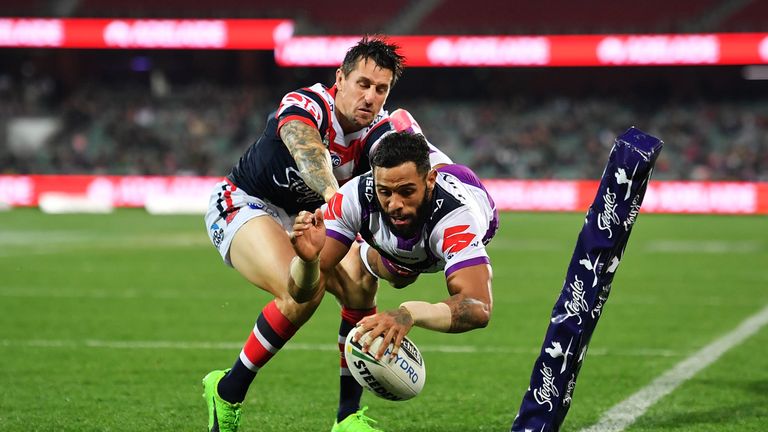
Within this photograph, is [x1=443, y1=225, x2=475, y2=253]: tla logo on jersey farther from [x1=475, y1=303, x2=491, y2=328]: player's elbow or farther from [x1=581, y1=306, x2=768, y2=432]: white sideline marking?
[x1=581, y1=306, x2=768, y2=432]: white sideline marking

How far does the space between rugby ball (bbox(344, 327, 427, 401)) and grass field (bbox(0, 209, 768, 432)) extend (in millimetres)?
1287

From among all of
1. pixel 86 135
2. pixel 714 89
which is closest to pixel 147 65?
pixel 86 135

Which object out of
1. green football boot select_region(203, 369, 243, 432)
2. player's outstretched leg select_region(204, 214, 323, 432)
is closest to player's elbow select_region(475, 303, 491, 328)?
player's outstretched leg select_region(204, 214, 323, 432)

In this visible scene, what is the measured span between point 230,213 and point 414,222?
143cm

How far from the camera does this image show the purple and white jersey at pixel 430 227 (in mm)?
4723

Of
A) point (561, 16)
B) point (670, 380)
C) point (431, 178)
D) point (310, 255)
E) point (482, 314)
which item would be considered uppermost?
point (561, 16)

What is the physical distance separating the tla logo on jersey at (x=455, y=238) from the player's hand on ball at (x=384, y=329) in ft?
2.46

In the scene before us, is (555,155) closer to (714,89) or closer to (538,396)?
(714,89)

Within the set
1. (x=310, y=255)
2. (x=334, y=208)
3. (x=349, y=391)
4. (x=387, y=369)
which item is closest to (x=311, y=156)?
(x=334, y=208)

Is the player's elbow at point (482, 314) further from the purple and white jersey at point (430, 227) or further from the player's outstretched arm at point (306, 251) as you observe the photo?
the player's outstretched arm at point (306, 251)

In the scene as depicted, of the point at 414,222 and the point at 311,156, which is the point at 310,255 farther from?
the point at 311,156

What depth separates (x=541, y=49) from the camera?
30.0 metres

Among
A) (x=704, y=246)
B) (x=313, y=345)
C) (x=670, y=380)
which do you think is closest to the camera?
(x=670, y=380)

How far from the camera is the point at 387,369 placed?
13.8ft
